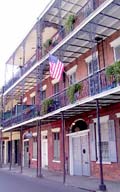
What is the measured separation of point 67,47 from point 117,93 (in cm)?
555

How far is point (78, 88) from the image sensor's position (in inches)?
545

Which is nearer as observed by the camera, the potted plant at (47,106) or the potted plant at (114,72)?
the potted plant at (114,72)

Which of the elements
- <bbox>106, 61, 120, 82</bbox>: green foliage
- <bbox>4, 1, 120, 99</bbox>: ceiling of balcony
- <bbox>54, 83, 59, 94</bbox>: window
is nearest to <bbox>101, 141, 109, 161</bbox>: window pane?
<bbox>106, 61, 120, 82</bbox>: green foliage

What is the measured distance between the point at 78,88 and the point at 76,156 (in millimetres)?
5348

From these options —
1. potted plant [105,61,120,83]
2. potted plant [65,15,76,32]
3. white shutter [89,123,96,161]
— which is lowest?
white shutter [89,123,96,161]

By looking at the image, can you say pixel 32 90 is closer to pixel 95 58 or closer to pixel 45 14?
pixel 45 14

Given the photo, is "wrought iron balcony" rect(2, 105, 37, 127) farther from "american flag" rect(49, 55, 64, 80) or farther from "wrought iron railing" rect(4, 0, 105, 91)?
"american flag" rect(49, 55, 64, 80)

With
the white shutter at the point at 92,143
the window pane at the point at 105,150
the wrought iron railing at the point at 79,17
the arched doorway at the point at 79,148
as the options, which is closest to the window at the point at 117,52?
the wrought iron railing at the point at 79,17

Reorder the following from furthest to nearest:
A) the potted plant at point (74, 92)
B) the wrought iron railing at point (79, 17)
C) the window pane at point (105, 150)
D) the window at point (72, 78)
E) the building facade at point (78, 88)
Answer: the window at point (72, 78), the window pane at point (105, 150), the potted plant at point (74, 92), the wrought iron railing at point (79, 17), the building facade at point (78, 88)

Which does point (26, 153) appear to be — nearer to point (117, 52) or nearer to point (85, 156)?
point (85, 156)

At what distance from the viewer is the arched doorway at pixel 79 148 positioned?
1645 cm

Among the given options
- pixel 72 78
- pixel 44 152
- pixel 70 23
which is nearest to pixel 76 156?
pixel 72 78

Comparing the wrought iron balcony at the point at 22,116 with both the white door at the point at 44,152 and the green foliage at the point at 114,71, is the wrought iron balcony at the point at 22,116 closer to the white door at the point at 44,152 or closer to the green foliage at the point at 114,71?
the white door at the point at 44,152

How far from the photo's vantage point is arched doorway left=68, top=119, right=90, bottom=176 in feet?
54.0
